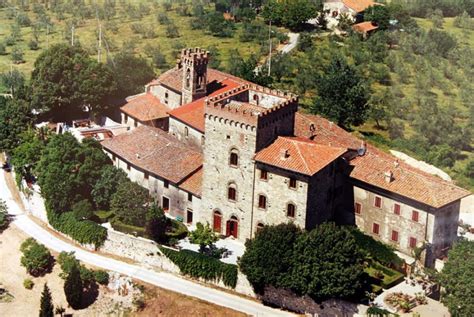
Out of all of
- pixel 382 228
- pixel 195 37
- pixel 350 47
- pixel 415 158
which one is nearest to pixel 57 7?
pixel 195 37

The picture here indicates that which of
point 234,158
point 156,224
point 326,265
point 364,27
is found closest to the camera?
point 326,265

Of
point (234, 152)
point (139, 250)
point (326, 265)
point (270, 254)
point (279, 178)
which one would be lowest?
point (139, 250)

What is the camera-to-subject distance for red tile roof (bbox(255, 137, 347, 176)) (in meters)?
76.5

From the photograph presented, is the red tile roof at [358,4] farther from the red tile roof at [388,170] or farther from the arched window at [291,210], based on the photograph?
the arched window at [291,210]

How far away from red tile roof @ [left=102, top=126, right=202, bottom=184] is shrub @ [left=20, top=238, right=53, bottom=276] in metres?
13.4

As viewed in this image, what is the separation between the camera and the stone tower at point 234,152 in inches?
3095

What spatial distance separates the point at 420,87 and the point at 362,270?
66.8 m

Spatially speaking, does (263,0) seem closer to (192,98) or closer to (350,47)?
(350,47)

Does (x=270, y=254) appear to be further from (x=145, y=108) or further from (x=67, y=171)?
(x=145, y=108)

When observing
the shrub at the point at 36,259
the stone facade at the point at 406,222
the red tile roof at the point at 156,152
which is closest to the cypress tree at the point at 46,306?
the shrub at the point at 36,259

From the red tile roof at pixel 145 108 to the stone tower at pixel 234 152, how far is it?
1728 centimetres

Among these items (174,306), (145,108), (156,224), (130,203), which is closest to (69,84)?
(145,108)

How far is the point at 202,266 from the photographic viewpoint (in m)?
78.8

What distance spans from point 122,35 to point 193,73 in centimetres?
6087
